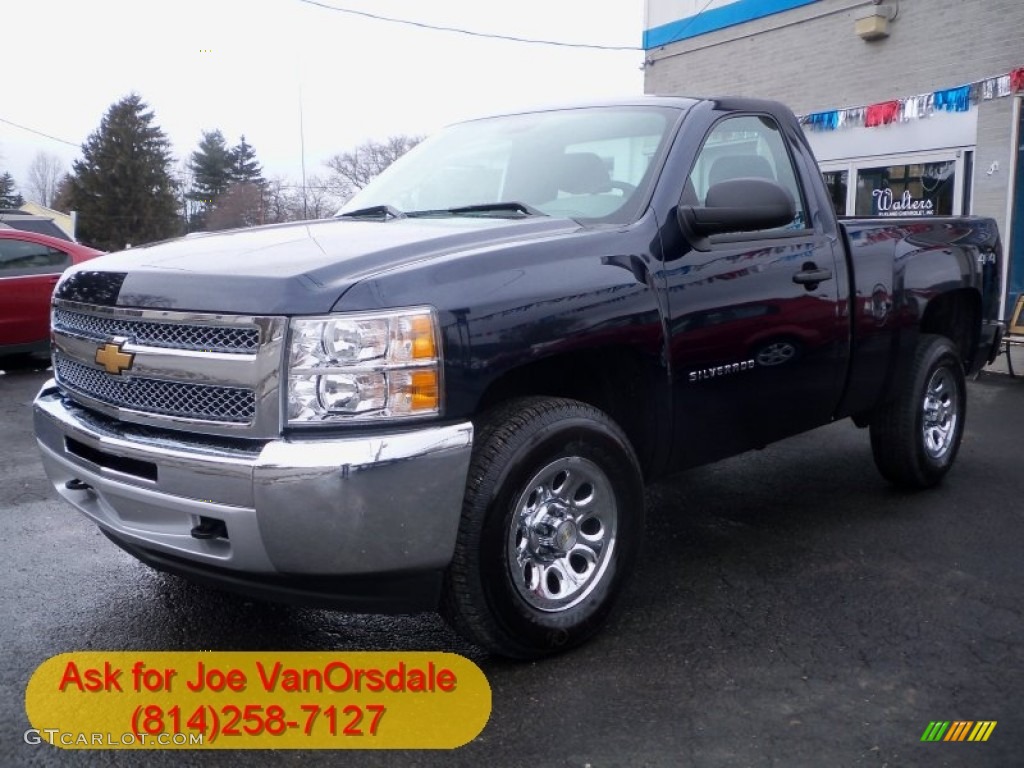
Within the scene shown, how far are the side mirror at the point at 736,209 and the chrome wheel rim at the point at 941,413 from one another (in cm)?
202

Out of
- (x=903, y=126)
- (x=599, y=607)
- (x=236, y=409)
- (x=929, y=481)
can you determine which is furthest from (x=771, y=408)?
(x=903, y=126)

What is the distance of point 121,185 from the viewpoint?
5816cm

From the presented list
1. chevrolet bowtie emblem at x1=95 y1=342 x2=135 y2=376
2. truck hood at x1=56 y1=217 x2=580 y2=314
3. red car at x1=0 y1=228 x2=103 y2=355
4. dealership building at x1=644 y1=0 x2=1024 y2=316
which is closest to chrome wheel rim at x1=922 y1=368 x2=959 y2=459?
truck hood at x1=56 y1=217 x2=580 y2=314

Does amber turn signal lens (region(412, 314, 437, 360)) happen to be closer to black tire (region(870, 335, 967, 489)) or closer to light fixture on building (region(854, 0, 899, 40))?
black tire (region(870, 335, 967, 489))

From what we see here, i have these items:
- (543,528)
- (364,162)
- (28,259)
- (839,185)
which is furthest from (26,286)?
(364,162)

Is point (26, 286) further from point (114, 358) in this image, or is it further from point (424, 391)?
point (424, 391)

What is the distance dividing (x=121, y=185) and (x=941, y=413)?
196 feet

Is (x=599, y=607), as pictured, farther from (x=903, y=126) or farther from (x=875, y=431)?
(x=903, y=126)

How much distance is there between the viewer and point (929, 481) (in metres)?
5.23

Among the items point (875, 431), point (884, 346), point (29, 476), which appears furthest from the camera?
point (29, 476)

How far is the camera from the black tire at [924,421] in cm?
496

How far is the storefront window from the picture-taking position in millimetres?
11930

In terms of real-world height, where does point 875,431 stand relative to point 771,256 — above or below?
below

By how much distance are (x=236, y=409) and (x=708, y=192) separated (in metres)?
1.95
